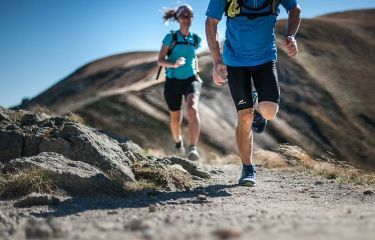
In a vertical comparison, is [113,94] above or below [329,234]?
below

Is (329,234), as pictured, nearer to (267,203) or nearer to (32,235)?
(32,235)

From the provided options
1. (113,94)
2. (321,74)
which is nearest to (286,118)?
(321,74)

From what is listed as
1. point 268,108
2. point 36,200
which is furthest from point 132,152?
point 36,200

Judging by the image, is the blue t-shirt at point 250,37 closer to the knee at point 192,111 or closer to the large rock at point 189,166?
the large rock at point 189,166

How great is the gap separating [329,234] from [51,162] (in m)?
4.03

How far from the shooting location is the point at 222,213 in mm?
4020

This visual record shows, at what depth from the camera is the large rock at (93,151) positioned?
20.5ft

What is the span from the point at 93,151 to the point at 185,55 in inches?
147

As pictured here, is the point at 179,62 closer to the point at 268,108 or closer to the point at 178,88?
the point at 178,88

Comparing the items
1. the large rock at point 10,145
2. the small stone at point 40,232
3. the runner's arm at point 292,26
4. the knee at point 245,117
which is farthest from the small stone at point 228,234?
the large rock at point 10,145

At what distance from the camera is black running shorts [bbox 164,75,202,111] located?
9.55m

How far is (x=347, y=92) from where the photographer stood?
47219mm

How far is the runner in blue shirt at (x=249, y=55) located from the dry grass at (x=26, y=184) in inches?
98.6

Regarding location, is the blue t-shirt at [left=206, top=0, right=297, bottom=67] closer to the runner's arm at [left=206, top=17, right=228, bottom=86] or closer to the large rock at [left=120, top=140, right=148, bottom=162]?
the runner's arm at [left=206, top=17, right=228, bottom=86]
